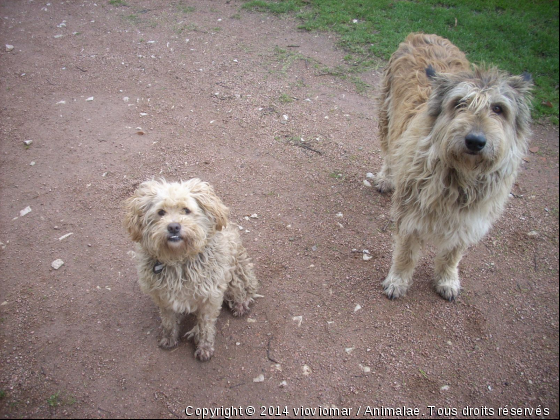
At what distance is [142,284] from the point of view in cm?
342

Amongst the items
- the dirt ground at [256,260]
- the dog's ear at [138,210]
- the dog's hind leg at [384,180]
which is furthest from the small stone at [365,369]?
the dog's hind leg at [384,180]

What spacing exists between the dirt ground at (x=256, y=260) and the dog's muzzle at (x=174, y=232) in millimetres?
1316

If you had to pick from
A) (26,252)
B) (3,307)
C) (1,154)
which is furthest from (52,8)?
(3,307)

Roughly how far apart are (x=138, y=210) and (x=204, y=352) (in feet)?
4.92

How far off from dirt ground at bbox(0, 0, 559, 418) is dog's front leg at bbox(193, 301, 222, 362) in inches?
4.4

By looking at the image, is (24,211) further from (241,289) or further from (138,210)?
(241,289)

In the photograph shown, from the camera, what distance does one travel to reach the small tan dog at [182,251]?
3162 mm

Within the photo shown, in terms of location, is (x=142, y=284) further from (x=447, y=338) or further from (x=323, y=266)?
(x=447, y=338)


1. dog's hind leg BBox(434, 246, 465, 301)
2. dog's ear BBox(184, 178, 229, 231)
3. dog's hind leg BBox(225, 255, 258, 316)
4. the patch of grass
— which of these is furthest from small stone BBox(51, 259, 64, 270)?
the patch of grass

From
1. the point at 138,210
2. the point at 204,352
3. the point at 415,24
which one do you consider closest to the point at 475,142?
the point at 138,210

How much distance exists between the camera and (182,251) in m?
3.17

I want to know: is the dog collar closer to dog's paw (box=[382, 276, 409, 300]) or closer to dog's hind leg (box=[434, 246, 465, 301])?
dog's paw (box=[382, 276, 409, 300])

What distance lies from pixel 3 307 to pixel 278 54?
22.2ft

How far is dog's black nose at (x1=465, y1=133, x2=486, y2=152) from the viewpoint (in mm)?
2957
